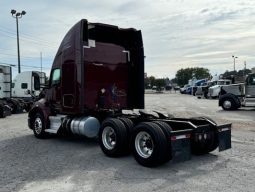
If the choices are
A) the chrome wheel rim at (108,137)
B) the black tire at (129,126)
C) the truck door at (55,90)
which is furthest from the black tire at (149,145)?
the truck door at (55,90)

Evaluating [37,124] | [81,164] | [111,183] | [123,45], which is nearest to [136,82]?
[123,45]

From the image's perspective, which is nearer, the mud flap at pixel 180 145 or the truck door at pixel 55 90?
the mud flap at pixel 180 145

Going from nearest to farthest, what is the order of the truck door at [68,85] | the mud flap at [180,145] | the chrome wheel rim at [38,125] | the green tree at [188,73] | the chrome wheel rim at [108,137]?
the mud flap at [180,145], the chrome wheel rim at [108,137], the truck door at [68,85], the chrome wheel rim at [38,125], the green tree at [188,73]

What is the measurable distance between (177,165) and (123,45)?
5.09 metres

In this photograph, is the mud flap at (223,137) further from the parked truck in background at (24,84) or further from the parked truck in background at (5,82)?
the parked truck in background at (24,84)

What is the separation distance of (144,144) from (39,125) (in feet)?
18.2

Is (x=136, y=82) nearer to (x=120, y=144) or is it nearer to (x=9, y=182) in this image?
(x=120, y=144)

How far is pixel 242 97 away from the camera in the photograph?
2606 cm

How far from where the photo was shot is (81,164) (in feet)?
28.0

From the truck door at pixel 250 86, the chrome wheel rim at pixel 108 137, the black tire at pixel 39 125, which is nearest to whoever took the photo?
the chrome wheel rim at pixel 108 137

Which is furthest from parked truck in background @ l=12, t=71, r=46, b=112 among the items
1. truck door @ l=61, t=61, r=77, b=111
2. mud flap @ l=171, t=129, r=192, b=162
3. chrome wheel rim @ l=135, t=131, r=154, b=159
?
mud flap @ l=171, t=129, r=192, b=162

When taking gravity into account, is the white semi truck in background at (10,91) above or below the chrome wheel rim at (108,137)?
above

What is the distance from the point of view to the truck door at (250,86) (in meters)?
25.4

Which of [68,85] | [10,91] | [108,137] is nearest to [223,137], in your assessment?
[108,137]
